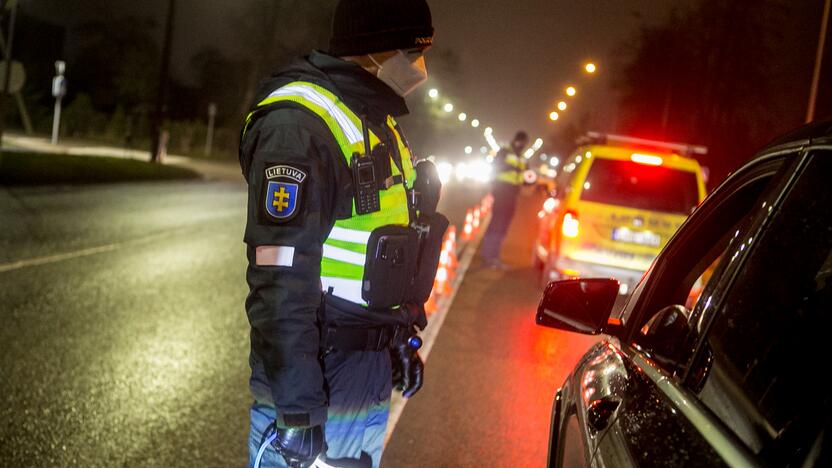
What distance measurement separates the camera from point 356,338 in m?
2.46

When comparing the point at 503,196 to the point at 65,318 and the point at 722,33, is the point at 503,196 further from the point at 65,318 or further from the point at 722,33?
the point at 722,33

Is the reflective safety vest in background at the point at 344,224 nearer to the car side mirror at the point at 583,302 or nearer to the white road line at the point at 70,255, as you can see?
the car side mirror at the point at 583,302

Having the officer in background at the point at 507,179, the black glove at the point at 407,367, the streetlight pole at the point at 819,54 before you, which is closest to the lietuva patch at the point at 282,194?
the black glove at the point at 407,367

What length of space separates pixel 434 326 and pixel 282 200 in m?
6.21

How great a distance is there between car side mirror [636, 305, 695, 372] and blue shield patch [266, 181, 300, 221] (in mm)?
999

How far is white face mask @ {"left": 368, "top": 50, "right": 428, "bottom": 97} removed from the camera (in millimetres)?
2660

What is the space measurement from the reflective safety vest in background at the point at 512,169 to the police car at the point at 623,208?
9.31ft

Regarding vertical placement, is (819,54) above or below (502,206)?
above

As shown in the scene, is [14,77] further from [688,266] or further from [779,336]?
[779,336]

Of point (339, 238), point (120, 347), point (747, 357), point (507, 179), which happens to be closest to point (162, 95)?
point (507, 179)

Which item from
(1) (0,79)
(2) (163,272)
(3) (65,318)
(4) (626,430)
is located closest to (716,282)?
(4) (626,430)

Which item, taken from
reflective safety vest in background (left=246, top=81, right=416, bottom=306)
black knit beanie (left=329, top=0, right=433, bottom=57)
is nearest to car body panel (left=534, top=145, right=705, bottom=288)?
black knit beanie (left=329, top=0, right=433, bottom=57)

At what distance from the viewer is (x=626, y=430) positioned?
5.96 feet

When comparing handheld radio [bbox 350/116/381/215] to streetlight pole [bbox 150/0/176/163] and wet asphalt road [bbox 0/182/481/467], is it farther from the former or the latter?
streetlight pole [bbox 150/0/176/163]
